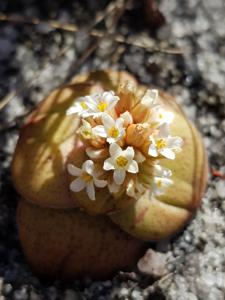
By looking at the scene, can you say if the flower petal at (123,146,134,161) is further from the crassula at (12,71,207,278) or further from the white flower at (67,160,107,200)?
the white flower at (67,160,107,200)

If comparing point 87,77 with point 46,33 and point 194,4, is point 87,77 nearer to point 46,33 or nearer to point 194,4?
point 46,33

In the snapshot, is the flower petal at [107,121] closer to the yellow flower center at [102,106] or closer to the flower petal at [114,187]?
the yellow flower center at [102,106]

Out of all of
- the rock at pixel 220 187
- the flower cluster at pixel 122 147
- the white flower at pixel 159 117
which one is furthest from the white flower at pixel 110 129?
the rock at pixel 220 187

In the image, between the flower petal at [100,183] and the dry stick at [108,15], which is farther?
the dry stick at [108,15]

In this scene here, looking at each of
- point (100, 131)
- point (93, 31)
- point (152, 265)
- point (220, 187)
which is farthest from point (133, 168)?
point (93, 31)

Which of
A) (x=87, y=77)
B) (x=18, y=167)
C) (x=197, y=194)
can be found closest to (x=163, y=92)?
(x=87, y=77)

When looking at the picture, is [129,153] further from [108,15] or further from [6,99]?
[108,15]
